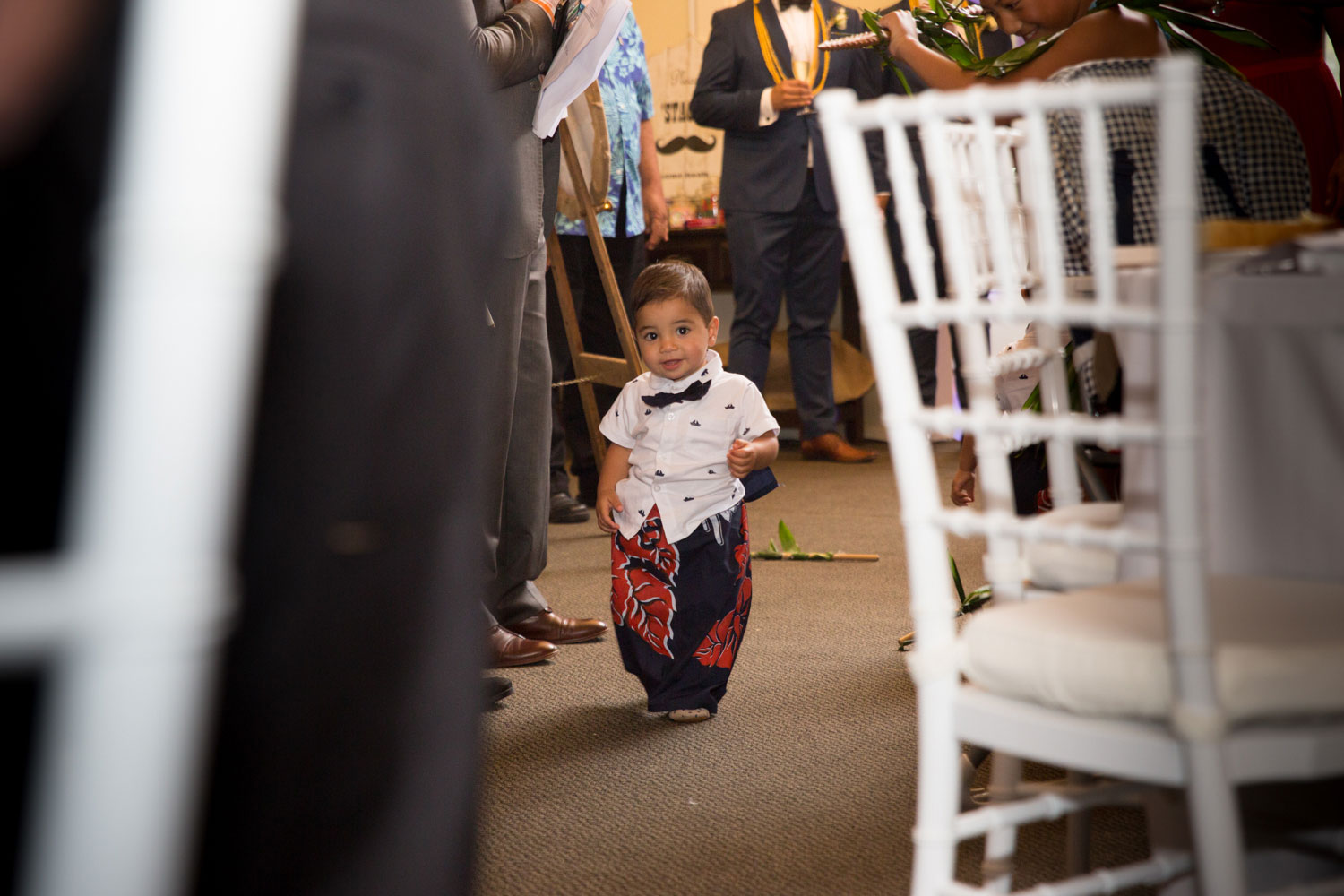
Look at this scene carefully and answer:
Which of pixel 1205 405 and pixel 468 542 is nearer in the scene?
pixel 468 542

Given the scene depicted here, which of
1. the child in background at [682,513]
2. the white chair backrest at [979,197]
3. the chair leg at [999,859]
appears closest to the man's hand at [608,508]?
the child in background at [682,513]

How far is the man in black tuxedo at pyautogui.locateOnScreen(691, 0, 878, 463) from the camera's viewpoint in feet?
13.9

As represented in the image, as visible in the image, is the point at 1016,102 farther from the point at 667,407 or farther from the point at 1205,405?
the point at 667,407

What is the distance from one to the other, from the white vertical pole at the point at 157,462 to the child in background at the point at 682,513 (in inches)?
64.4

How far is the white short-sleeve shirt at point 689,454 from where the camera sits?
1.96m

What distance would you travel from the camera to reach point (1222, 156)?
1425mm

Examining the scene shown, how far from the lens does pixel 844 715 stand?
Answer: 6.26 ft

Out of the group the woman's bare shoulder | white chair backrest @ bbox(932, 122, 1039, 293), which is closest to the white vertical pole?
white chair backrest @ bbox(932, 122, 1039, 293)

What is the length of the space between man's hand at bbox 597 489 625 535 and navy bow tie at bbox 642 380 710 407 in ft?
0.55

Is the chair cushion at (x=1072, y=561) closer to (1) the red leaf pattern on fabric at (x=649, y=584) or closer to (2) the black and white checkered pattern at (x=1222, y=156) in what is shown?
(2) the black and white checkered pattern at (x=1222, y=156)

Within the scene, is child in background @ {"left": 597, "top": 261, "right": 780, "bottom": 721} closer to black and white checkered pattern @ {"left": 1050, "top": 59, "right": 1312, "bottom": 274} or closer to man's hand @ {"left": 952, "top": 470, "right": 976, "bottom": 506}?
man's hand @ {"left": 952, "top": 470, "right": 976, "bottom": 506}

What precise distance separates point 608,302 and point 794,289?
1376 mm

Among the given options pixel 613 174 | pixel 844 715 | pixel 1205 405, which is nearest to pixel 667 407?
pixel 844 715

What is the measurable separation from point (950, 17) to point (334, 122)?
184 cm
